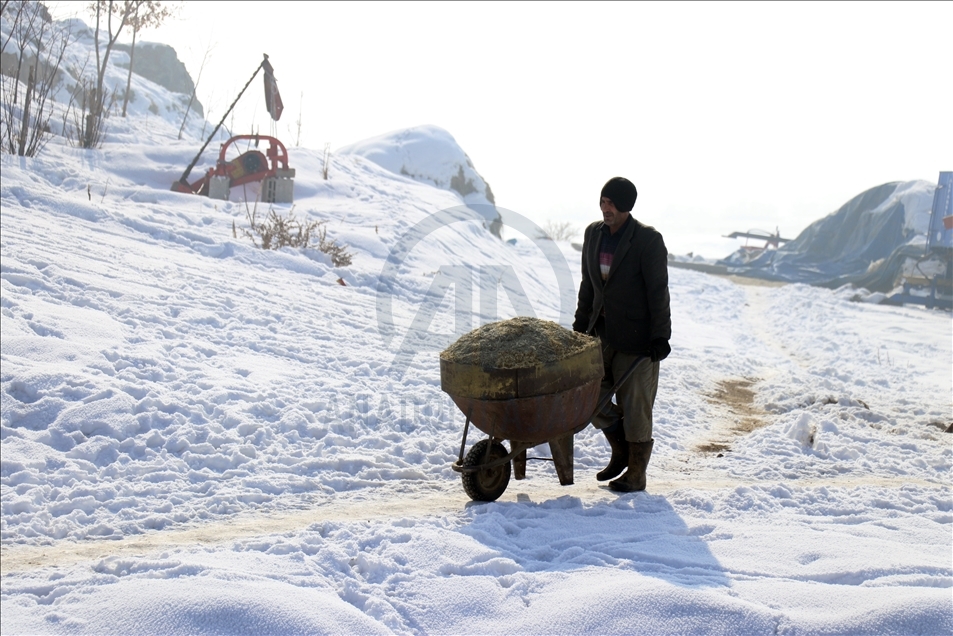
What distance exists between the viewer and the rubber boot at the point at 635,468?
4.55 m

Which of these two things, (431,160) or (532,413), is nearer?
(532,413)

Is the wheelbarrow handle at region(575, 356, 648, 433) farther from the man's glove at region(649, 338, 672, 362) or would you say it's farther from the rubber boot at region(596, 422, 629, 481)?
the rubber boot at region(596, 422, 629, 481)

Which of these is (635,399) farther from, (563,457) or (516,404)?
(516,404)

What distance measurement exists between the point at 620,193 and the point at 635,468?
1.60 m

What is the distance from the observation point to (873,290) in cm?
1972

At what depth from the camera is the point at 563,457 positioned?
446cm

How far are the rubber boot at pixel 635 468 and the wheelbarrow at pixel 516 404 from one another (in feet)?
1.29

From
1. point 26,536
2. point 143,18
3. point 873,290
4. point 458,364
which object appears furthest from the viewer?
point 143,18

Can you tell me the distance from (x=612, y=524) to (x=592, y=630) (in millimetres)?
1130

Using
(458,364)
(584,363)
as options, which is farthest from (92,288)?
(584,363)

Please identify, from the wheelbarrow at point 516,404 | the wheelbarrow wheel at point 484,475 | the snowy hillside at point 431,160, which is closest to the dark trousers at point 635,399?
the wheelbarrow at point 516,404

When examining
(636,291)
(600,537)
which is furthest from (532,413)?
(636,291)

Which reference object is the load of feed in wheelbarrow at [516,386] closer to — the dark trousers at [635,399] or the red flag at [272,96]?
the dark trousers at [635,399]

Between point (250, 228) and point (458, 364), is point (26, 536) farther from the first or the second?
point (250, 228)
